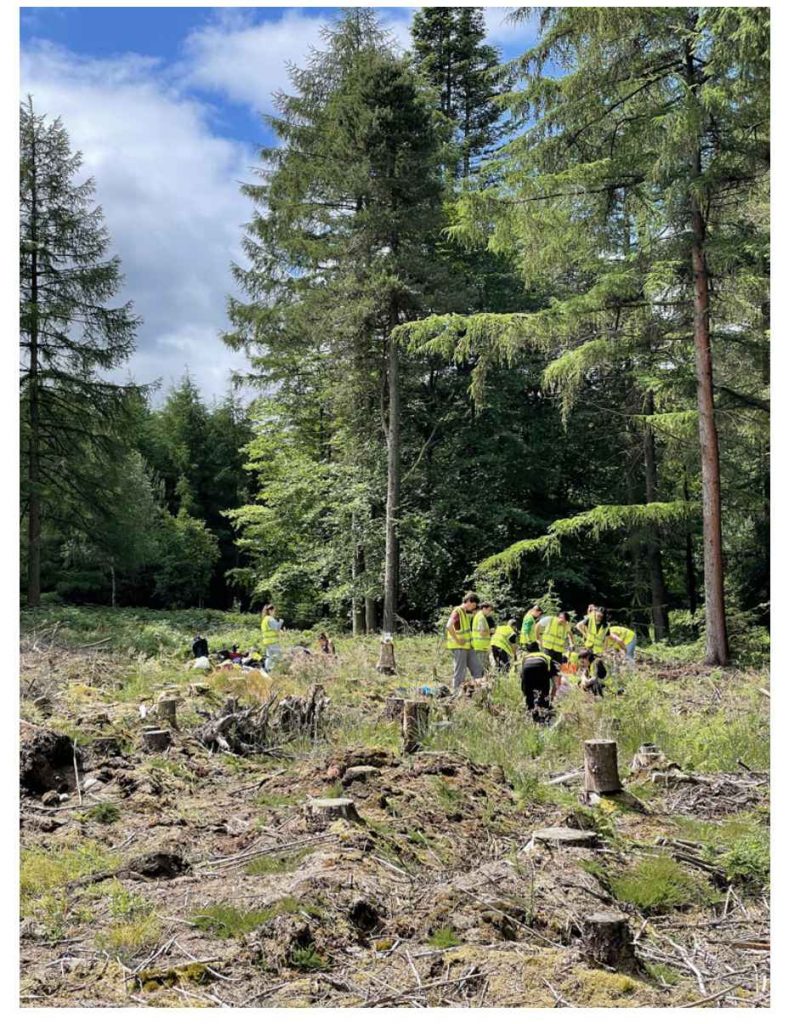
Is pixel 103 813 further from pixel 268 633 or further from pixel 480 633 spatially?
pixel 268 633

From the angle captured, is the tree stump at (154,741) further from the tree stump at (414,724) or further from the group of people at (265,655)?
the group of people at (265,655)

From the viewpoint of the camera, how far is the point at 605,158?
14.8m

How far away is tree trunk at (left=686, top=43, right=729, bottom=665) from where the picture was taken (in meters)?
14.9

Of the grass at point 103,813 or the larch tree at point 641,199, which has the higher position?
the larch tree at point 641,199

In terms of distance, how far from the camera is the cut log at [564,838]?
548 cm

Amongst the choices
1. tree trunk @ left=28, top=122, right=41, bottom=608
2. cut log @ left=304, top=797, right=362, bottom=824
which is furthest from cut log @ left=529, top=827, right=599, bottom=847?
tree trunk @ left=28, top=122, right=41, bottom=608

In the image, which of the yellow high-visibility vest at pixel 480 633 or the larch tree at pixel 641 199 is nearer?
the yellow high-visibility vest at pixel 480 633

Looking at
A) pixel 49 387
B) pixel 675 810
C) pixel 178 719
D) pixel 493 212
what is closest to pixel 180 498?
pixel 49 387

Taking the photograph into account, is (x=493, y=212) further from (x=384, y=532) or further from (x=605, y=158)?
(x=384, y=532)

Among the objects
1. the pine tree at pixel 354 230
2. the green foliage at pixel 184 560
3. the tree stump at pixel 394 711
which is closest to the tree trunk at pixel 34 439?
the pine tree at pixel 354 230

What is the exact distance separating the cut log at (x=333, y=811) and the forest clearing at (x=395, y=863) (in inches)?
1.7

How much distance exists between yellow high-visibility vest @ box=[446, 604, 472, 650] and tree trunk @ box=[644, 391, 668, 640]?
11212mm

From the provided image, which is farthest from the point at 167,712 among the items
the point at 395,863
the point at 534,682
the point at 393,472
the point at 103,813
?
the point at 393,472
